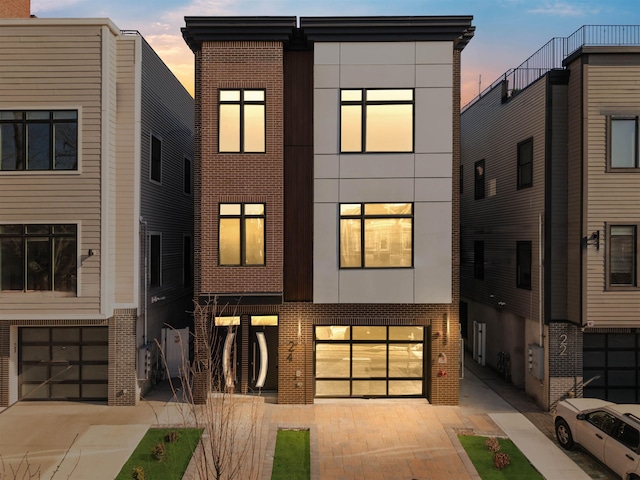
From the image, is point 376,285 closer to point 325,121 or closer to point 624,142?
point 325,121

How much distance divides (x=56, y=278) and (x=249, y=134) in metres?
7.44

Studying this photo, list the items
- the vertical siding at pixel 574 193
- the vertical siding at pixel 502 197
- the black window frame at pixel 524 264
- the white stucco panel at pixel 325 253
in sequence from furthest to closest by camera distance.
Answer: the black window frame at pixel 524 264 < the vertical siding at pixel 502 197 < the white stucco panel at pixel 325 253 < the vertical siding at pixel 574 193

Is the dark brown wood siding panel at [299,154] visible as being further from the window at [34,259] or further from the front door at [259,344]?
the window at [34,259]

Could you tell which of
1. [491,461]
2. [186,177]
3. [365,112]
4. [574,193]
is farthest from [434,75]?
[186,177]

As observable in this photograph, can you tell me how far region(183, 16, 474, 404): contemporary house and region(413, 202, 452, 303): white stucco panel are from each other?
0.03 m

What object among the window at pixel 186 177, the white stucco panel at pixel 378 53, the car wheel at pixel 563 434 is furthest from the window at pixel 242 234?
the car wheel at pixel 563 434

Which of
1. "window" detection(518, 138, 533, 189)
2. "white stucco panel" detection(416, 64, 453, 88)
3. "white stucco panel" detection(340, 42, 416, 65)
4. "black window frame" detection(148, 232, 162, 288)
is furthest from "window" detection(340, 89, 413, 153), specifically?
"black window frame" detection(148, 232, 162, 288)

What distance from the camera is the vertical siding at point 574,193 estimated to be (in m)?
14.7

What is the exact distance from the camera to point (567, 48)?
1558cm

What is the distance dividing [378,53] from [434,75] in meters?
1.97

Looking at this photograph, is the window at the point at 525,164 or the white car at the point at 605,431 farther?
the window at the point at 525,164

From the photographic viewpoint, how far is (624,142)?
14.7 metres

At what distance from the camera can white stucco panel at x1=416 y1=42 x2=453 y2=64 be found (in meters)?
15.0

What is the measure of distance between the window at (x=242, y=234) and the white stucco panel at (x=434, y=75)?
21.8 ft
